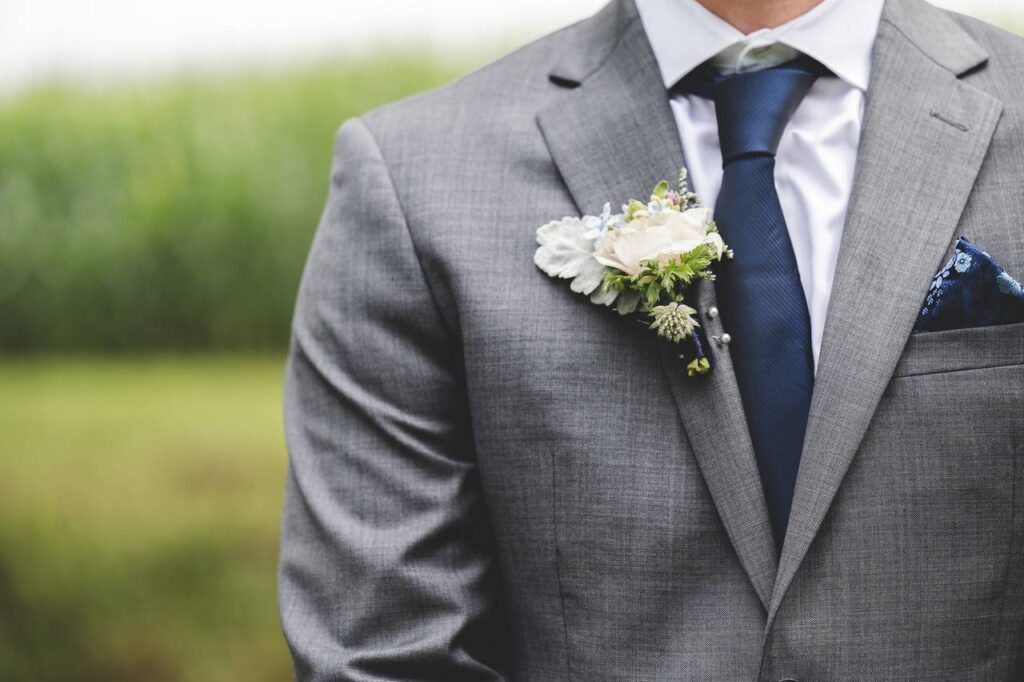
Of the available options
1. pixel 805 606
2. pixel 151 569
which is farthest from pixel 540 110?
pixel 151 569

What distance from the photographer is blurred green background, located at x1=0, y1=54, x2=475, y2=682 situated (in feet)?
8.43

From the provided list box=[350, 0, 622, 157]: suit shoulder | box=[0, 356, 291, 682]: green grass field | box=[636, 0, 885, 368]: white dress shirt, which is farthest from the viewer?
box=[0, 356, 291, 682]: green grass field

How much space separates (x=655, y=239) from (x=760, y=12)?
1.17ft

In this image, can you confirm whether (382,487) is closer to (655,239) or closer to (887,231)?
(655,239)

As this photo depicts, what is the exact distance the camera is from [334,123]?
8.59 feet

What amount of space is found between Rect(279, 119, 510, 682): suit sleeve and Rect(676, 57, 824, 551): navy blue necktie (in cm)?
36

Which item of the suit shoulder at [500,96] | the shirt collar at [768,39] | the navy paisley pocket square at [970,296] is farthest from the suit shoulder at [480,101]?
the navy paisley pocket square at [970,296]

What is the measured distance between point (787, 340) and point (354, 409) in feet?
1.76

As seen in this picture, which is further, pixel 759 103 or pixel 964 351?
pixel 759 103

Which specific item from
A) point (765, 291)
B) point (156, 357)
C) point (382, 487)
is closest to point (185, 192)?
point (156, 357)

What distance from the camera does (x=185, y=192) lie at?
266 centimetres

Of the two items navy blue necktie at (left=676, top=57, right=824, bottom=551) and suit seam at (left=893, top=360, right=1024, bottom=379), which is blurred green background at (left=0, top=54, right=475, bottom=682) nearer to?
navy blue necktie at (left=676, top=57, right=824, bottom=551)

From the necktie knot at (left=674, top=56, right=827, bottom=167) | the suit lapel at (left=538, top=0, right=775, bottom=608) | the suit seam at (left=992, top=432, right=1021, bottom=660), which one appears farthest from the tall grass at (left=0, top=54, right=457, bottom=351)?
the suit seam at (left=992, top=432, right=1021, bottom=660)

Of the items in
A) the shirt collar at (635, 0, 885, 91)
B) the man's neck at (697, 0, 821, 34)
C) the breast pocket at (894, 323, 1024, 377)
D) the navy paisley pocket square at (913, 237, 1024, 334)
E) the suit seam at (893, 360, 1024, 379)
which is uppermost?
the man's neck at (697, 0, 821, 34)
